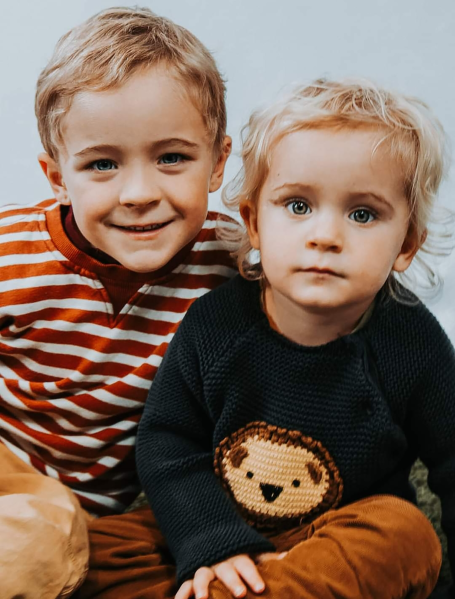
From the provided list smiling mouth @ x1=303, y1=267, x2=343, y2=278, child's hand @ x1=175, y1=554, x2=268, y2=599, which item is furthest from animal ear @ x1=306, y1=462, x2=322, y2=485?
smiling mouth @ x1=303, y1=267, x2=343, y2=278

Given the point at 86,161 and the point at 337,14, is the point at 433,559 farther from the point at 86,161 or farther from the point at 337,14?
the point at 337,14

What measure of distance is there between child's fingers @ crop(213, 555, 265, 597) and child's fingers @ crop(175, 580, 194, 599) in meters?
0.03

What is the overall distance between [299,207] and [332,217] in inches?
1.6

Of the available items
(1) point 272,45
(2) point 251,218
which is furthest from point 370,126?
(1) point 272,45

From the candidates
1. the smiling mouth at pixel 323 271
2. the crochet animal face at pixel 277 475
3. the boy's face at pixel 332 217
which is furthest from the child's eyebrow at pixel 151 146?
the crochet animal face at pixel 277 475

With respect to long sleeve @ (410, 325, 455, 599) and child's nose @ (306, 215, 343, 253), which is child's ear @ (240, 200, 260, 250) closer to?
child's nose @ (306, 215, 343, 253)

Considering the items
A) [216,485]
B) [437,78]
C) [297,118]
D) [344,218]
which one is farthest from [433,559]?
[437,78]

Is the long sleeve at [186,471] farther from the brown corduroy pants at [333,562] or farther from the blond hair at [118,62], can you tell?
the blond hair at [118,62]

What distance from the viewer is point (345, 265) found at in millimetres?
833

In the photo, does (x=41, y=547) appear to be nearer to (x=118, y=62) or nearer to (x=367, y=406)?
(x=367, y=406)

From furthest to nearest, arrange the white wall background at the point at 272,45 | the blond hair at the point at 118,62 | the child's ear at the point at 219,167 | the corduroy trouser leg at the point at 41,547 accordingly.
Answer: the white wall background at the point at 272,45, the child's ear at the point at 219,167, the blond hair at the point at 118,62, the corduroy trouser leg at the point at 41,547

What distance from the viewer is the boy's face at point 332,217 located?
2.70ft

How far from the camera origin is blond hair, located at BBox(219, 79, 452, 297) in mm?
836

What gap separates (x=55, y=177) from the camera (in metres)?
1.01
